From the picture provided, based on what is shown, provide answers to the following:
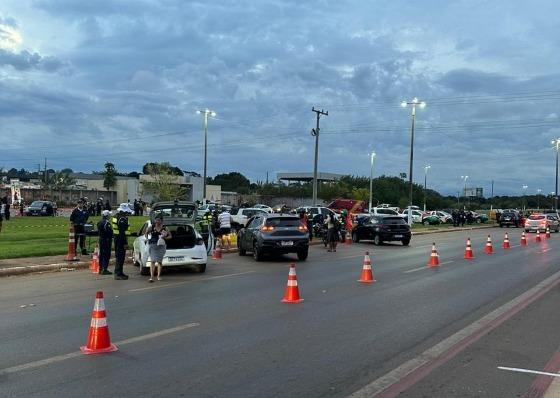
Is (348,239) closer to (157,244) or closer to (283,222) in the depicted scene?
(283,222)

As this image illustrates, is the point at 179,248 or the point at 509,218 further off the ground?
the point at 509,218

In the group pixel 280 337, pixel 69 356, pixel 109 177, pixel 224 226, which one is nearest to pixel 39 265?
pixel 224 226

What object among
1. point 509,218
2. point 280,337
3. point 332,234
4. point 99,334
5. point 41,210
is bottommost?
point 280,337

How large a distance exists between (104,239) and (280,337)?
8.63 meters

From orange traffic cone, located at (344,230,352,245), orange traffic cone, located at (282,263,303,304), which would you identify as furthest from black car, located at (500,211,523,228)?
orange traffic cone, located at (282,263,303,304)

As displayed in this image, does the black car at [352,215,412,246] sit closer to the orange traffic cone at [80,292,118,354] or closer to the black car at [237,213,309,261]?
the black car at [237,213,309,261]

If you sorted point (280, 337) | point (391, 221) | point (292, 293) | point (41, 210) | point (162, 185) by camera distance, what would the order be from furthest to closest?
point (162, 185), point (41, 210), point (391, 221), point (292, 293), point (280, 337)

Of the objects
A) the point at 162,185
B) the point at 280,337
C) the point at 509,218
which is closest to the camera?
the point at 280,337

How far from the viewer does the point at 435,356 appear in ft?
22.7

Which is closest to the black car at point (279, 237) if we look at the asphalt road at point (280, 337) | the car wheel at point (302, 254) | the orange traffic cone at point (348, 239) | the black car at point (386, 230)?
the car wheel at point (302, 254)

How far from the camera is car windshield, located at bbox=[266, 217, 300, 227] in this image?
19969 mm

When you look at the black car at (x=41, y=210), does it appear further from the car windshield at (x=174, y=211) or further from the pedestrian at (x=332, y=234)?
the car windshield at (x=174, y=211)

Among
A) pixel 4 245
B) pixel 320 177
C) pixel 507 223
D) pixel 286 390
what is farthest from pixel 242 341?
pixel 320 177

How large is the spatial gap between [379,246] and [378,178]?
354 ft
